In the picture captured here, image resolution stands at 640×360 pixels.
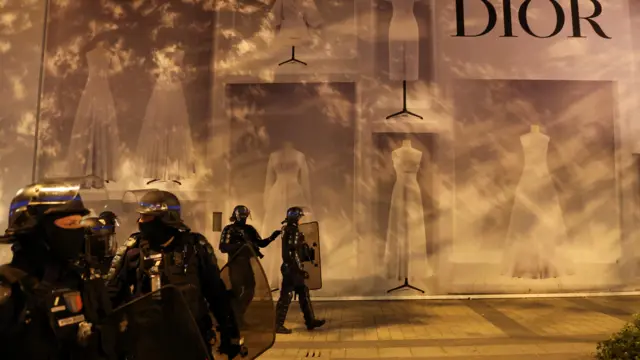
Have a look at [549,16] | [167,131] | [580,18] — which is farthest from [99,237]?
[580,18]

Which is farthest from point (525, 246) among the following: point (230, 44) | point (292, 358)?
point (230, 44)

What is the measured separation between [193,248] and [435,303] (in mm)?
5673

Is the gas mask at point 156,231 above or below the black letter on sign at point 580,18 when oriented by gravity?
below

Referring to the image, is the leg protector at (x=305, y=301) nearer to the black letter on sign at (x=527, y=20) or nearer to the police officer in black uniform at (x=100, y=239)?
the police officer in black uniform at (x=100, y=239)

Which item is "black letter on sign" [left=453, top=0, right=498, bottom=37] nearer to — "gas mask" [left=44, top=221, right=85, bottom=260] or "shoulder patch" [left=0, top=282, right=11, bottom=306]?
"gas mask" [left=44, top=221, right=85, bottom=260]

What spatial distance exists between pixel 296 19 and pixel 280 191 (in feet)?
10.0

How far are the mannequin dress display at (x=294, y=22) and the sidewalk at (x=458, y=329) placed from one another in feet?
14.5

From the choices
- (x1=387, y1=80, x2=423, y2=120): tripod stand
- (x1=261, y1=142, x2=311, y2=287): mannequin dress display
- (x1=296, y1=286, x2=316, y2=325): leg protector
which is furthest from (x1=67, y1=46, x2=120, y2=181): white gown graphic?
(x1=387, y1=80, x2=423, y2=120): tripod stand

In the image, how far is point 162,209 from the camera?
102 inches

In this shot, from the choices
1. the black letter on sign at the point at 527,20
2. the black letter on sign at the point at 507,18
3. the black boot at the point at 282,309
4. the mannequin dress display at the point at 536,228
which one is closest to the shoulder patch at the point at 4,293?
the black boot at the point at 282,309

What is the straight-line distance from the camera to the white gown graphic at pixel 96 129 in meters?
8.07

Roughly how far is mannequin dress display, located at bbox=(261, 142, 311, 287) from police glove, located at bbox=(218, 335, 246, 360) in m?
5.38

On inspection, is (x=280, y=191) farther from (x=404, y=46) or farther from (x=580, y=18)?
(x=580, y=18)

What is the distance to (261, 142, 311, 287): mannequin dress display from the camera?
7812 mm
